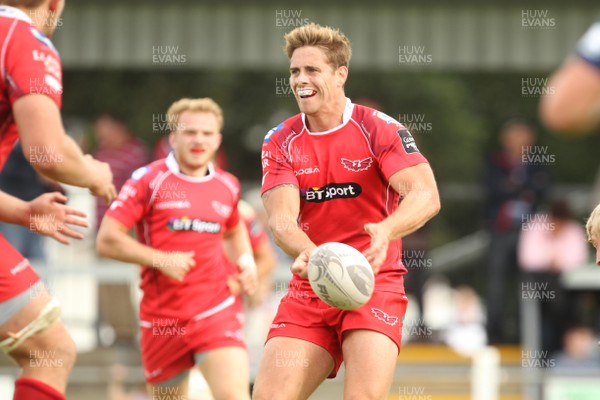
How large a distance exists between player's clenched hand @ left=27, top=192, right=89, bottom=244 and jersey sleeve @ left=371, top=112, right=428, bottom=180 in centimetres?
181

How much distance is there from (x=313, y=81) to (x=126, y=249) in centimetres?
237

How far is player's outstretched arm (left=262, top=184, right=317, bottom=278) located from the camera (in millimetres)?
6668

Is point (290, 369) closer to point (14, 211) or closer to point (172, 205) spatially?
point (14, 211)

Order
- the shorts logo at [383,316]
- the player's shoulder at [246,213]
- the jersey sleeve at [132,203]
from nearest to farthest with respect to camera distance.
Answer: the shorts logo at [383,316]
the jersey sleeve at [132,203]
the player's shoulder at [246,213]

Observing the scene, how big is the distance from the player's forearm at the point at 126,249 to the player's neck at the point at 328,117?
6.88ft

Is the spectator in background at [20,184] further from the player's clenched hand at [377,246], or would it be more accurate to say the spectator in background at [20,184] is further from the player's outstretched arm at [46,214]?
the player's clenched hand at [377,246]

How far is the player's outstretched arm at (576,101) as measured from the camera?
3.72 meters

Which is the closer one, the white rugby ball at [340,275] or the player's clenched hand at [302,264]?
the white rugby ball at [340,275]

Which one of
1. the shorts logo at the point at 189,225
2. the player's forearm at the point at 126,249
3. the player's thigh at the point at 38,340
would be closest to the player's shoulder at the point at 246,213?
the shorts logo at the point at 189,225

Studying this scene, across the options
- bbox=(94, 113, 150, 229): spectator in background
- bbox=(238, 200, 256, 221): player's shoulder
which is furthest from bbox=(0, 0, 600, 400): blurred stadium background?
bbox=(238, 200, 256, 221): player's shoulder

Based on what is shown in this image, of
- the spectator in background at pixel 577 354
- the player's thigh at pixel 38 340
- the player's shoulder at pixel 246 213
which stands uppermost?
the player's shoulder at pixel 246 213

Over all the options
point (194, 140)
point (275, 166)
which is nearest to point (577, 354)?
point (194, 140)

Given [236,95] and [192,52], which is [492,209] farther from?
[236,95]

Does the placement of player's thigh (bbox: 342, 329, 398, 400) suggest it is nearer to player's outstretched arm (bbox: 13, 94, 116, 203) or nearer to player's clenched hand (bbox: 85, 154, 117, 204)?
player's clenched hand (bbox: 85, 154, 117, 204)
